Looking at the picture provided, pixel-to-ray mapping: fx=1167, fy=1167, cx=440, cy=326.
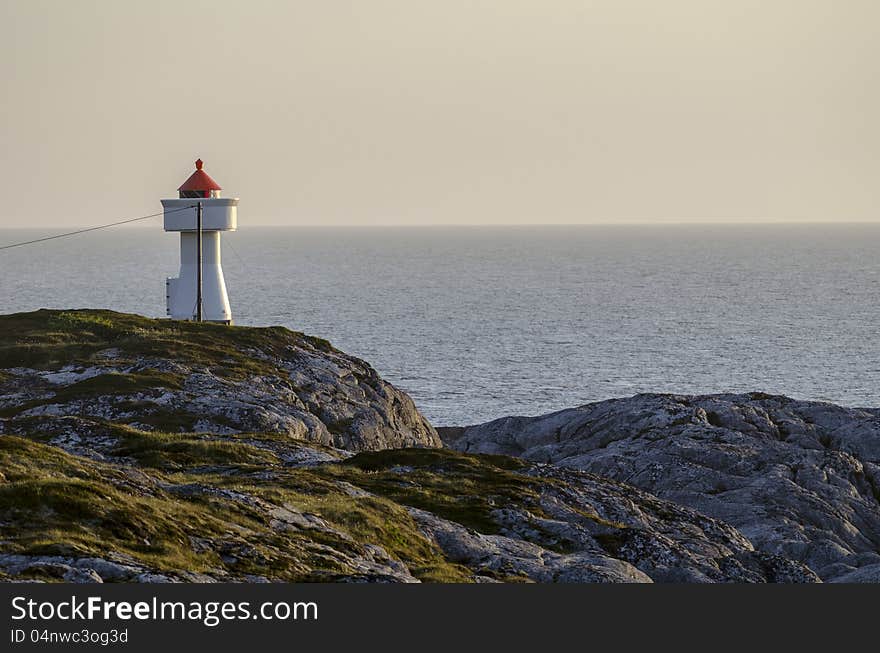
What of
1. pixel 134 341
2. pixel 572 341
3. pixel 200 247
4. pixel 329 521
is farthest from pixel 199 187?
pixel 572 341

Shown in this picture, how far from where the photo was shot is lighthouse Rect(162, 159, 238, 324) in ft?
219

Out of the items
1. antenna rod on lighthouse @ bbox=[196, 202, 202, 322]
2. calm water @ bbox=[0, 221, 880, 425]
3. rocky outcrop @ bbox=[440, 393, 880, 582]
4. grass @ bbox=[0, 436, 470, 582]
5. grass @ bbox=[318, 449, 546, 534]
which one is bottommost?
calm water @ bbox=[0, 221, 880, 425]

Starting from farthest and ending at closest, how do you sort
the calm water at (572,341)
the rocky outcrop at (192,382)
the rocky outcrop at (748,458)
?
the calm water at (572,341) < the rocky outcrop at (748,458) < the rocky outcrop at (192,382)

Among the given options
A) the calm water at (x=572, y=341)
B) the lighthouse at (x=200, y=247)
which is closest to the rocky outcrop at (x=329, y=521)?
the lighthouse at (x=200, y=247)

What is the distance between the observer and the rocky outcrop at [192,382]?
45.7 metres

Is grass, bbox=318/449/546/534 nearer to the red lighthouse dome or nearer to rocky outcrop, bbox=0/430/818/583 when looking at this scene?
rocky outcrop, bbox=0/430/818/583

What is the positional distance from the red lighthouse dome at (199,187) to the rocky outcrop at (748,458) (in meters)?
20.3

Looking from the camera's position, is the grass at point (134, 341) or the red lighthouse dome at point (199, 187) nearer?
the grass at point (134, 341)

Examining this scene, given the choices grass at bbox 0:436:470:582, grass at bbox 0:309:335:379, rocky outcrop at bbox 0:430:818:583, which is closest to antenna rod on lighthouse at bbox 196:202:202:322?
grass at bbox 0:309:335:379

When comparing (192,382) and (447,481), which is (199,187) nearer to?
(192,382)

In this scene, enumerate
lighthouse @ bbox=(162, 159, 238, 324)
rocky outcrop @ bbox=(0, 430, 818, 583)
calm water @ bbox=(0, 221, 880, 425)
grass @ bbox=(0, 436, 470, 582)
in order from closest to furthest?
grass @ bbox=(0, 436, 470, 582) → rocky outcrop @ bbox=(0, 430, 818, 583) → lighthouse @ bbox=(162, 159, 238, 324) → calm water @ bbox=(0, 221, 880, 425)

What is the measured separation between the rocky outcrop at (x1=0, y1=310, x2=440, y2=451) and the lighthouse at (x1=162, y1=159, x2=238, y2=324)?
4984 millimetres

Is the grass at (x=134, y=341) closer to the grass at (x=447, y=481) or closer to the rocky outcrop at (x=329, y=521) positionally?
the rocky outcrop at (x=329, y=521)

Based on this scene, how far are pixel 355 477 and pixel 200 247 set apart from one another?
33411 mm
